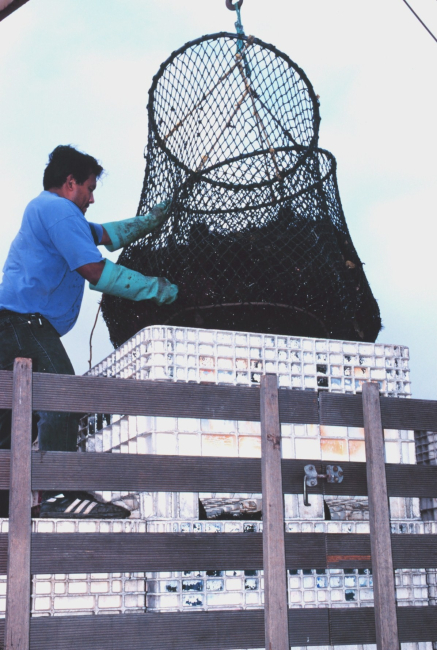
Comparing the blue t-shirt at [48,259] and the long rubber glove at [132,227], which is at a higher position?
the long rubber glove at [132,227]

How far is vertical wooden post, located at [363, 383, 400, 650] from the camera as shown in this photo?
289cm

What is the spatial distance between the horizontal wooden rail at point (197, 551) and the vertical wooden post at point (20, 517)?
58 millimetres

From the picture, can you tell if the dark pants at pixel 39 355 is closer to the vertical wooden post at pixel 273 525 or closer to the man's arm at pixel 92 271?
the man's arm at pixel 92 271

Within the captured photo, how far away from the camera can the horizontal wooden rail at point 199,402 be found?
8.99 feet

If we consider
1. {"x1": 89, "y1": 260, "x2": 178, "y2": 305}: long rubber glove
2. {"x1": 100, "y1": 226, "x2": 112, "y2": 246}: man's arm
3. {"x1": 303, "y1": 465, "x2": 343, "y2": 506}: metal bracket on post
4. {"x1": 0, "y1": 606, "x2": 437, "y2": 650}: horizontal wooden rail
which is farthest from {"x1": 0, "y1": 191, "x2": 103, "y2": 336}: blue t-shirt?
{"x1": 0, "y1": 606, "x2": 437, "y2": 650}: horizontal wooden rail

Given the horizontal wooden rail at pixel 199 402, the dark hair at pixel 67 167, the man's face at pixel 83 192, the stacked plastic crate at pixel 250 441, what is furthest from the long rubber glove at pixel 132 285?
the horizontal wooden rail at pixel 199 402

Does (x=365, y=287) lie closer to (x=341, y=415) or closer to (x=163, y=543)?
(x=341, y=415)

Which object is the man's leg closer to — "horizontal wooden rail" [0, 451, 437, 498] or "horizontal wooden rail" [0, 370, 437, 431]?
"horizontal wooden rail" [0, 451, 437, 498]

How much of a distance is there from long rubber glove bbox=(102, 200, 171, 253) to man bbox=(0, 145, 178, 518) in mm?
359

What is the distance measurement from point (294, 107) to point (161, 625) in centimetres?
344

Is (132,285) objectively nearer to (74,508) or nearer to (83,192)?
(83,192)

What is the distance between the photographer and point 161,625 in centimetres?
266

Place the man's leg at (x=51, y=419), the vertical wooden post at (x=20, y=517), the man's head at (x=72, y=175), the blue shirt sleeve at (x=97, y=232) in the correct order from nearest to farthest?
the vertical wooden post at (x=20, y=517)
the man's leg at (x=51, y=419)
the man's head at (x=72, y=175)
the blue shirt sleeve at (x=97, y=232)

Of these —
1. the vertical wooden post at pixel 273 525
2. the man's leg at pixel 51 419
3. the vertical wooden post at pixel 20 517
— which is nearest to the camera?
the vertical wooden post at pixel 20 517
